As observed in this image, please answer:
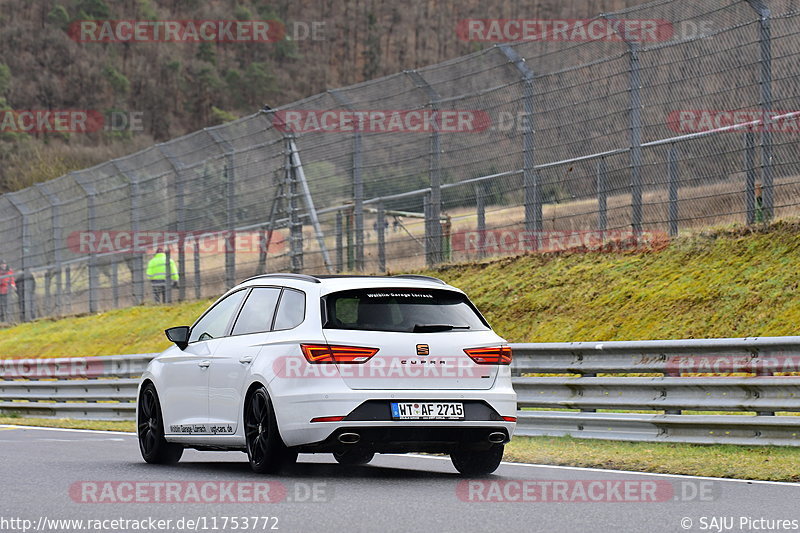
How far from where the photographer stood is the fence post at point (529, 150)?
18781mm

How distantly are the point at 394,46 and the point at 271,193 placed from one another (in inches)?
4515

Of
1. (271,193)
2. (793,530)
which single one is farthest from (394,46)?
(793,530)

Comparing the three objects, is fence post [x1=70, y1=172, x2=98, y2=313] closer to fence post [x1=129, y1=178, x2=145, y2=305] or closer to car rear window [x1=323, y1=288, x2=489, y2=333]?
fence post [x1=129, y1=178, x2=145, y2=305]

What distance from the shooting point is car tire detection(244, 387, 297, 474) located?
10.2 metres

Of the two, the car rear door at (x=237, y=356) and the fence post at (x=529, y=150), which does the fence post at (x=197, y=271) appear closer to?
the fence post at (x=529, y=150)

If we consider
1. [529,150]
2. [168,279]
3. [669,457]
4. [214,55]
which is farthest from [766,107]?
[214,55]

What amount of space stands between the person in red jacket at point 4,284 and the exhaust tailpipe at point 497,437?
24.6m

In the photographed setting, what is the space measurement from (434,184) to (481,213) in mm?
1256

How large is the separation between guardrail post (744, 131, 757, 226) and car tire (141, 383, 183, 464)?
712cm

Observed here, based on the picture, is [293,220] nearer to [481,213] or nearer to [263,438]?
[481,213]

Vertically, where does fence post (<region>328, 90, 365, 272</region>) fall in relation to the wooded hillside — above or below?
below

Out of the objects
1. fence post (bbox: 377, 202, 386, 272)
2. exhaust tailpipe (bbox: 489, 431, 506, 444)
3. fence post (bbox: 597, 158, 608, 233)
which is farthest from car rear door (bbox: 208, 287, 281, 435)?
fence post (bbox: 377, 202, 386, 272)

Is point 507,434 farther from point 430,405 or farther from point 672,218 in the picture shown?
point 672,218

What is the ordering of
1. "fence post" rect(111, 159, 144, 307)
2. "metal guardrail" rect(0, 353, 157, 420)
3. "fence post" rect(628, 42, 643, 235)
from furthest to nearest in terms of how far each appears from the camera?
1. "fence post" rect(111, 159, 144, 307)
2. "metal guardrail" rect(0, 353, 157, 420)
3. "fence post" rect(628, 42, 643, 235)
